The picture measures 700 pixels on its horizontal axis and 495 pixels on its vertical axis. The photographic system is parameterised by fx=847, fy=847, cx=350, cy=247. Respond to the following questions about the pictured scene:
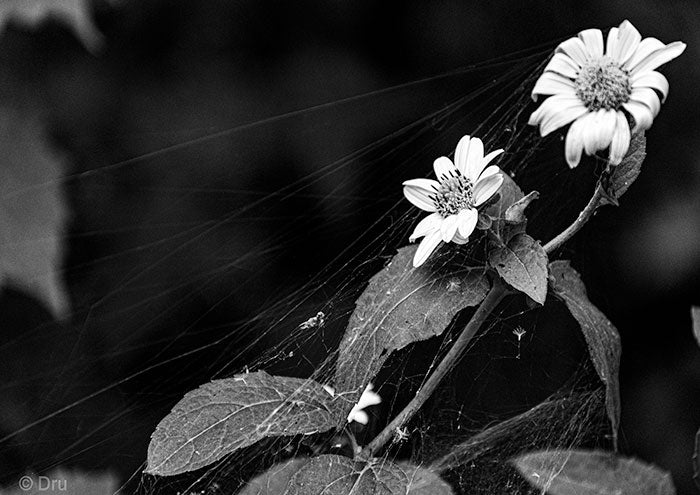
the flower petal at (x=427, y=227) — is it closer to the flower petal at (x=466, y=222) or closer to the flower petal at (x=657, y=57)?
the flower petal at (x=466, y=222)

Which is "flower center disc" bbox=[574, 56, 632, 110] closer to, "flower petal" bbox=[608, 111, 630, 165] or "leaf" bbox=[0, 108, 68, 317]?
"flower petal" bbox=[608, 111, 630, 165]

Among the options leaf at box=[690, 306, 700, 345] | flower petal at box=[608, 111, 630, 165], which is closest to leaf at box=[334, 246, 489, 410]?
flower petal at box=[608, 111, 630, 165]

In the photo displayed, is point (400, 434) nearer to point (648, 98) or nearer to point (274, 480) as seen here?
point (274, 480)

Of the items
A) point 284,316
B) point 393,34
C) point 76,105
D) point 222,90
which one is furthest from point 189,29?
point 284,316

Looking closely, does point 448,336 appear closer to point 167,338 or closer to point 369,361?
point 369,361

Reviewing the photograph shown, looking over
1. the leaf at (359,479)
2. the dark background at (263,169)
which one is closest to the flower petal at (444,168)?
the leaf at (359,479)

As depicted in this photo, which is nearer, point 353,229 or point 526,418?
point 526,418

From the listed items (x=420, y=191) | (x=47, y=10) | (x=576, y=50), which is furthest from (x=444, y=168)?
(x=47, y=10)
